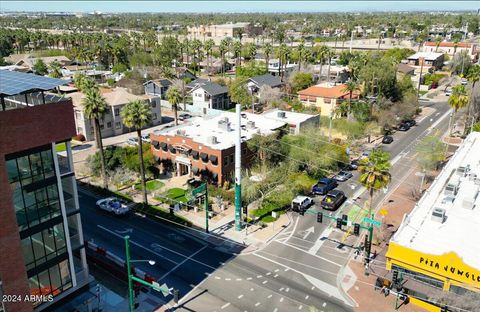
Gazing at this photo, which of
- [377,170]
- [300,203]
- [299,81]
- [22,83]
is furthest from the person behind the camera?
[299,81]

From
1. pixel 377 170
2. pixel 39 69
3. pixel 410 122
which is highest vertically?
pixel 39 69

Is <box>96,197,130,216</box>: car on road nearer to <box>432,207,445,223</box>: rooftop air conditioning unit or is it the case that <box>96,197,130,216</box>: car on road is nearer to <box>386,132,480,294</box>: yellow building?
<box>386,132,480,294</box>: yellow building

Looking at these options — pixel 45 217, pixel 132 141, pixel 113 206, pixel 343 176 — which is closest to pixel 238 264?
pixel 45 217

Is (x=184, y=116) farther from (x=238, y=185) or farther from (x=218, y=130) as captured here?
(x=238, y=185)

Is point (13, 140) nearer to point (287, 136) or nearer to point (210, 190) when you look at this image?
point (210, 190)

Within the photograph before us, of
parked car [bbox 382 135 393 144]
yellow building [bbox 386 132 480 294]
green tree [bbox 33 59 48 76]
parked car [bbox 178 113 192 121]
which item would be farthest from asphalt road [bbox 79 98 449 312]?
green tree [bbox 33 59 48 76]

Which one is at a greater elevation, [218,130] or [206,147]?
[218,130]
